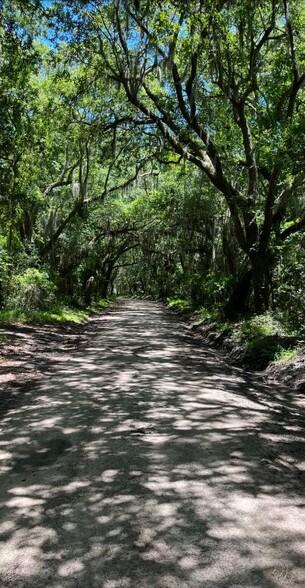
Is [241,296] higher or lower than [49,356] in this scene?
higher

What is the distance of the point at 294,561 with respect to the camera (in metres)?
2.87

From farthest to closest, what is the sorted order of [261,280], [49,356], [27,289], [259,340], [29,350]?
[27,289] < [261,280] < [29,350] < [259,340] < [49,356]

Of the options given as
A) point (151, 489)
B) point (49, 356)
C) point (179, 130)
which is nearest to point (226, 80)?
point (179, 130)

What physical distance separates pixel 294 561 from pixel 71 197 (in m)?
20.4

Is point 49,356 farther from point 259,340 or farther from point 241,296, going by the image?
point 241,296

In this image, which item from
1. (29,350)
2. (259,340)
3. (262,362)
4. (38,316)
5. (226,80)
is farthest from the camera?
(38,316)

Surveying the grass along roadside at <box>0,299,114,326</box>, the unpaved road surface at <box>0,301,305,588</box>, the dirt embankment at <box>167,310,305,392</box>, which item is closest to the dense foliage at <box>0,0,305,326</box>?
the grass along roadside at <box>0,299,114,326</box>

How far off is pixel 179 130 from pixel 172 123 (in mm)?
563

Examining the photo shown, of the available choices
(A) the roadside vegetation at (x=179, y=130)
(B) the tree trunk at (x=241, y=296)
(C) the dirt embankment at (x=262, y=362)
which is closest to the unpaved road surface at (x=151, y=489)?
(C) the dirt embankment at (x=262, y=362)

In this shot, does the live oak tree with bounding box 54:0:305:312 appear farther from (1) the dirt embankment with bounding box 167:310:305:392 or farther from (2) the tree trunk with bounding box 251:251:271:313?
(1) the dirt embankment with bounding box 167:310:305:392

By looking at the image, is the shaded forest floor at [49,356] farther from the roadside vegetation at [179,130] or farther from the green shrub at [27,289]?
the green shrub at [27,289]

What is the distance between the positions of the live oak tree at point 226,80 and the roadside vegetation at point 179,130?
2.1 inches

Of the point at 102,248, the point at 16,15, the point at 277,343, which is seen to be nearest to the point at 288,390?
the point at 277,343

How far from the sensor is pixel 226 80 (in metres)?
12.8
